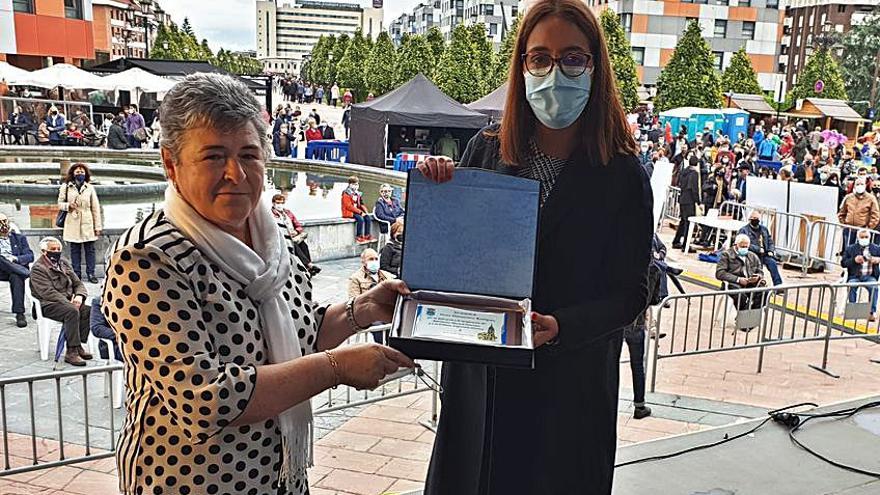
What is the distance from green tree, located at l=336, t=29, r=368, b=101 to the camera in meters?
51.2

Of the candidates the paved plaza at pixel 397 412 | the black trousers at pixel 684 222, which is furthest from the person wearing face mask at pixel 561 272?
the black trousers at pixel 684 222

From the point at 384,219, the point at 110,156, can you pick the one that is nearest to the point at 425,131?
the point at 110,156

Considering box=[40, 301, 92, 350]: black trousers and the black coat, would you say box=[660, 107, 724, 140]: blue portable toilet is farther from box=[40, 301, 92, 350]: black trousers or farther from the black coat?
the black coat

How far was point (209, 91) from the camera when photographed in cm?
167

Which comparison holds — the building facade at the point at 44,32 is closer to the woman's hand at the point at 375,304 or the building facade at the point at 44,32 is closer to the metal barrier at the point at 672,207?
the metal barrier at the point at 672,207

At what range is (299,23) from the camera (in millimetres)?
180000

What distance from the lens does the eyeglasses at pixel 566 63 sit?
2.14 metres

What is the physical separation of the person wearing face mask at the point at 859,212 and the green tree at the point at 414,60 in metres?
25.6

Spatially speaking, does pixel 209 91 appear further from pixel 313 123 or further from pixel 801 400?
pixel 313 123

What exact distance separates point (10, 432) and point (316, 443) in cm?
215

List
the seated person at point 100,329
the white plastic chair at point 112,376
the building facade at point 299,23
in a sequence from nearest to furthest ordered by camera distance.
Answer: the white plastic chair at point 112,376 → the seated person at point 100,329 → the building facade at point 299,23

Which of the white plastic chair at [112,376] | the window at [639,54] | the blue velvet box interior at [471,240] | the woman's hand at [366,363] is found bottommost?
the white plastic chair at [112,376]

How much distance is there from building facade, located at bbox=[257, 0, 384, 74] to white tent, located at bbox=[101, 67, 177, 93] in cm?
15693

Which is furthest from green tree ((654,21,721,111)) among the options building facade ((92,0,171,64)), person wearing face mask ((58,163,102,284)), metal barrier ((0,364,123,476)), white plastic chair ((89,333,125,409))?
building facade ((92,0,171,64))
